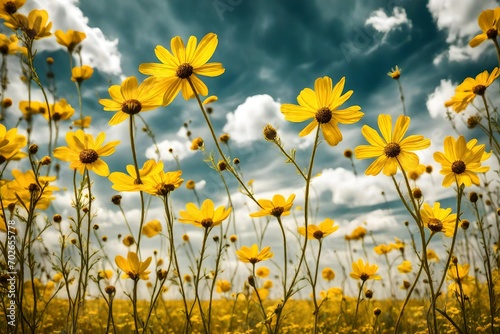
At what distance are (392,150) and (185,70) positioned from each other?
85 cm

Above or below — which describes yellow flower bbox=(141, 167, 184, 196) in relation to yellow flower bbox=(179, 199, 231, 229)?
above

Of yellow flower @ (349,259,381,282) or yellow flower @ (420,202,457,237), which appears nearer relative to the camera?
yellow flower @ (420,202,457,237)

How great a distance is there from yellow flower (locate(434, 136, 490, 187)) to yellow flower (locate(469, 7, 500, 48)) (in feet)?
2.09

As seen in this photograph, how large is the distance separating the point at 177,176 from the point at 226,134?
185 centimetres

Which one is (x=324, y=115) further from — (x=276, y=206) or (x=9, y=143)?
(x=9, y=143)

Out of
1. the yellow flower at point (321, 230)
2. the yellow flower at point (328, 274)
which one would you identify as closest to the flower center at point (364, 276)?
the yellow flower at point (321, 230)

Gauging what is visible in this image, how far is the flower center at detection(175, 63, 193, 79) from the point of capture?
133cm

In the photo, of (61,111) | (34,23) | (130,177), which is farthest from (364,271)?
(61,111)

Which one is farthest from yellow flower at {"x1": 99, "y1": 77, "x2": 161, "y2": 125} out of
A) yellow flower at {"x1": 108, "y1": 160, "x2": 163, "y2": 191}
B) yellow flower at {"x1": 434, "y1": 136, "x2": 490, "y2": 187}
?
yellow flower at {"x1": 434, "y1": 136, "x2": 490, "y2": 187}

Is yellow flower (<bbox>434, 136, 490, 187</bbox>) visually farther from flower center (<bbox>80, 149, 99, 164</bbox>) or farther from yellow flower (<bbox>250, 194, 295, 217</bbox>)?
flower center (<bbox>80, 149, 99, 164</bbox>)

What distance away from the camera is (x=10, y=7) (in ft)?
5.46

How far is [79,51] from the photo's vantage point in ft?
8.56

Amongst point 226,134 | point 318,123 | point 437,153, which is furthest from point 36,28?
point 437,153

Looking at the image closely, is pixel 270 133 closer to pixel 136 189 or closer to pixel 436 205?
pixel 136 189
